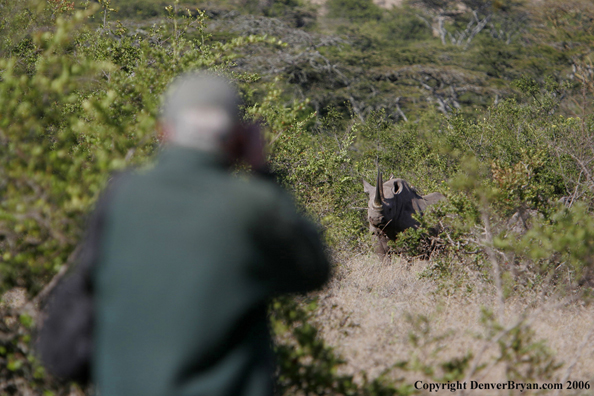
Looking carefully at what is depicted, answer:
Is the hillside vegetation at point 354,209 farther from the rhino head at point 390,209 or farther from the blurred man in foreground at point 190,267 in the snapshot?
the blurred man in foreground at point 190,267

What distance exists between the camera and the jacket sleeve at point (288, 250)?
5.84 ft

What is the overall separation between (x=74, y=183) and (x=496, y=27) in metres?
50.5

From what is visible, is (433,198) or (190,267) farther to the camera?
(433,198)

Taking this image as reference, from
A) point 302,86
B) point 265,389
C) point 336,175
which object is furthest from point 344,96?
point 265,389

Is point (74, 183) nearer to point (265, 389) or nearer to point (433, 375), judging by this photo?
point (265, 389)

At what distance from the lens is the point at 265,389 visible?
1.84 metres

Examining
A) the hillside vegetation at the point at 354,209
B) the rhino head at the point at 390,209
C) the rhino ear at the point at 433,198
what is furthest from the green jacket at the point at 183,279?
the rhino ear at the point at 433,198

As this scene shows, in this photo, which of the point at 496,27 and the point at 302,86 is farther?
the point at 496,27

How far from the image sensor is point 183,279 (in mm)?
1652

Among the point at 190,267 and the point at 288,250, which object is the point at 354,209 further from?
the point at 190,267

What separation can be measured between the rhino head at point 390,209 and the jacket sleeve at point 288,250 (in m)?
6.77

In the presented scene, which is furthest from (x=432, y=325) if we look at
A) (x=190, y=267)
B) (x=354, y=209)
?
(x=354, y=209)

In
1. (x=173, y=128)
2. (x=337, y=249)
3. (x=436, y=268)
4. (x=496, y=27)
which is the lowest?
(x=496, y=27)

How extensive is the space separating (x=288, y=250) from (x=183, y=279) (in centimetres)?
41
